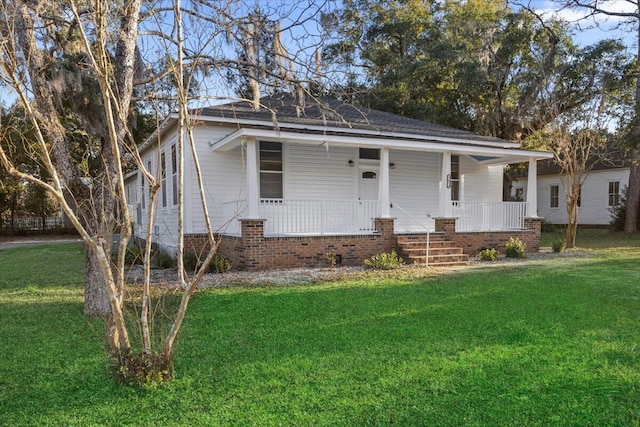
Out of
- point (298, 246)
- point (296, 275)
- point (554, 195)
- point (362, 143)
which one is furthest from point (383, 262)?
point (554, 195)

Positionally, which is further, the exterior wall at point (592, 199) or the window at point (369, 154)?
the exterior wall at point (592, 199)

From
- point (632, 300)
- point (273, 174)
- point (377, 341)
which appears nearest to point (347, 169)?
point (273, 174)

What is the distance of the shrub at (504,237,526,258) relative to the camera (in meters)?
11.8

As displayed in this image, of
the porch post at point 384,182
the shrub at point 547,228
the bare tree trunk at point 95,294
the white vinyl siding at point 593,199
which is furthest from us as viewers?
the white vinyl siding at point 593,199

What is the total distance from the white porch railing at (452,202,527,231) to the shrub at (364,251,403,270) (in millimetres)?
3501

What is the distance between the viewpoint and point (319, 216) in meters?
11.1

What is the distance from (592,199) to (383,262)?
64.8ft

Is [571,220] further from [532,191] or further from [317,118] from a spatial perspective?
[317,118]

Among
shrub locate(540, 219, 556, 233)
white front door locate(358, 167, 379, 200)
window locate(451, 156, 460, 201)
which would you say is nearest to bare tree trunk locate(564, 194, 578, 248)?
window locate(451, 156, 460, 201)

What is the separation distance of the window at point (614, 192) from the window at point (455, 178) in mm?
13872

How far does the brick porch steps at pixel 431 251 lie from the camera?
10602 millimetres

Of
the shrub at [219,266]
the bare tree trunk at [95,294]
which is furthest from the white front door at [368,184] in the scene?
the bare tree trunk at [95,294]

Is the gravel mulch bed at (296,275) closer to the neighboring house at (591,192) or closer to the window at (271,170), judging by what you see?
the window at (271,170)

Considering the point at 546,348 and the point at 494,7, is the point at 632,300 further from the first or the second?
the point at 494,7
